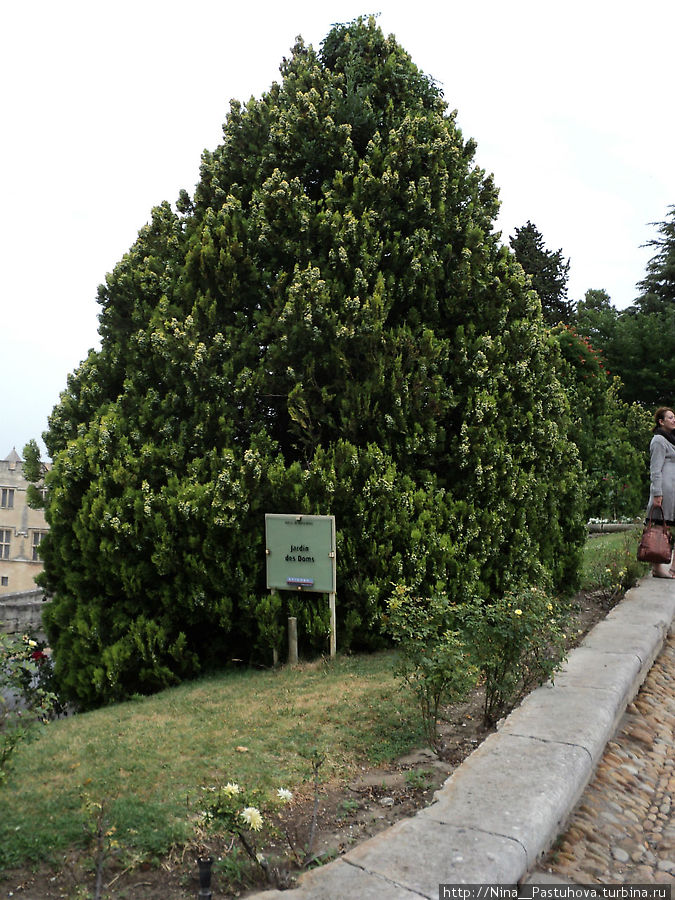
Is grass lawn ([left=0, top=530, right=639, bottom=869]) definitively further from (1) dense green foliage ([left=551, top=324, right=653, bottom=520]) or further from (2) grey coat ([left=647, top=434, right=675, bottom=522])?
(1) dense green foliage ([left=551, top=324, right=653, bottom=520])

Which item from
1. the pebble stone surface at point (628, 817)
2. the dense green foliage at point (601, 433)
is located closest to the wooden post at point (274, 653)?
the pebble stone surface at point (628, 817)

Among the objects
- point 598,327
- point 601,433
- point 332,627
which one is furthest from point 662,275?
point 332,627

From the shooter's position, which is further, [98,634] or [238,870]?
[98,634]

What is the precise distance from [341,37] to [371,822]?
27.7 feet

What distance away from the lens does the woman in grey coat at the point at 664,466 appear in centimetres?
800

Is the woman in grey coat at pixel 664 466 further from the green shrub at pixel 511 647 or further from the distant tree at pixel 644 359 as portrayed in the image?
the distant tree at pixel 644 359

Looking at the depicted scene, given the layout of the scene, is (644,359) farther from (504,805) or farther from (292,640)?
(504,805)

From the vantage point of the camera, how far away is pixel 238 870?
2814 millimetres

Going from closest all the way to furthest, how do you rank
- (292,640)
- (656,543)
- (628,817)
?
1. (628,817)
2. (292,640)
3. (656,543)

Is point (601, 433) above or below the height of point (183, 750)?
above

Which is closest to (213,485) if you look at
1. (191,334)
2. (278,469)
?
(278,469)

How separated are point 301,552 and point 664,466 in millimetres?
4569

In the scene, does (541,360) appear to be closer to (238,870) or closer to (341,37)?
(341,37)

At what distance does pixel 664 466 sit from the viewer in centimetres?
812
